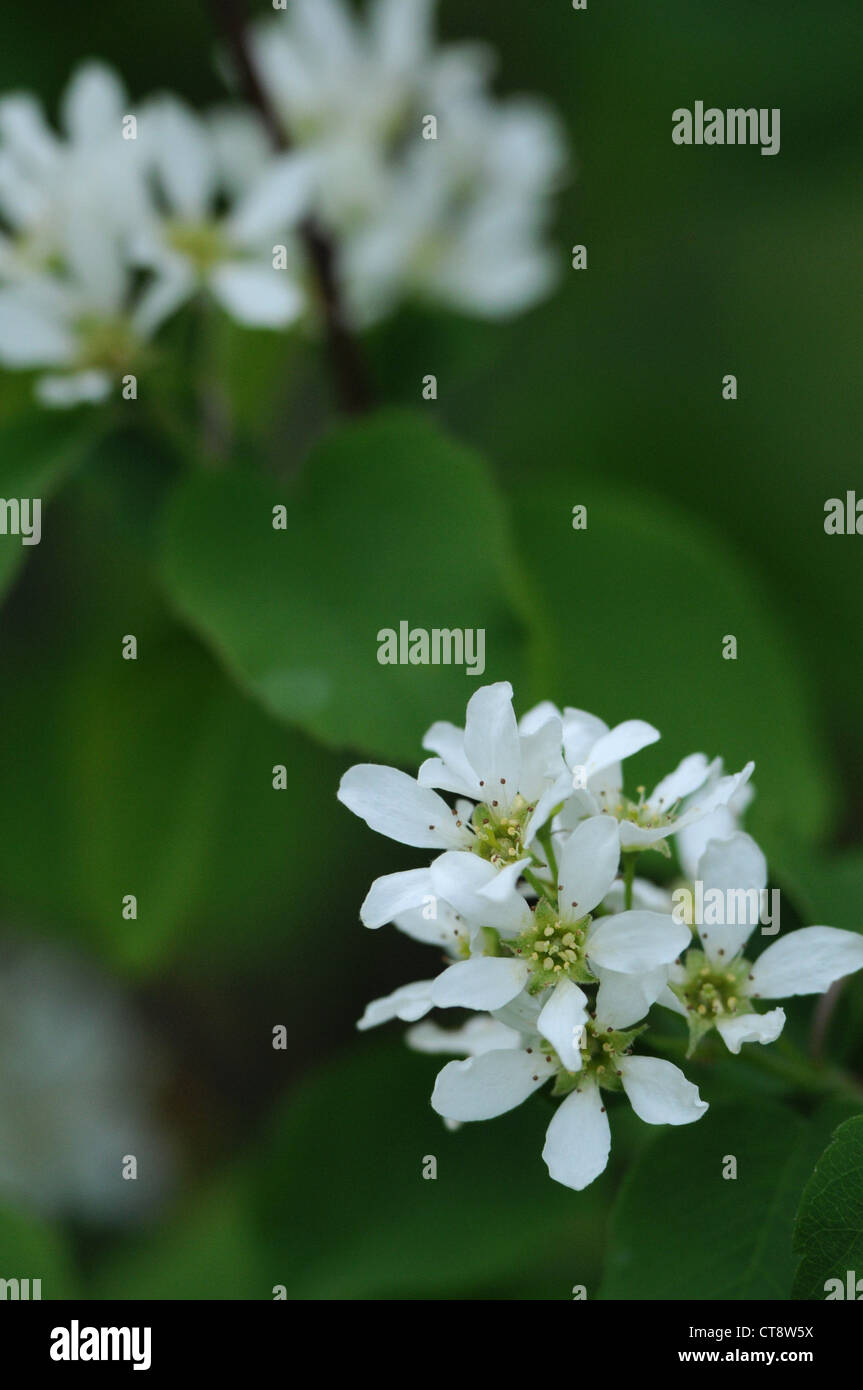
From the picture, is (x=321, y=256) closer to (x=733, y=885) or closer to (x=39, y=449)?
(x=39, y=449)

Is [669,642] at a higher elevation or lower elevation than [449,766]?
higher

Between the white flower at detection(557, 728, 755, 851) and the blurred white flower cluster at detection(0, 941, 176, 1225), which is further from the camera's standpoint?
the blurred white flower cluster at detection(0, 941, 176, 1225)

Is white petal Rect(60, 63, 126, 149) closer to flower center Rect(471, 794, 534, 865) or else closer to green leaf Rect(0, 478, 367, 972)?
green leaf Rect(0, 478, 367, 972)

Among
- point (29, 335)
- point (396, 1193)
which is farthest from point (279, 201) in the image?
point (396, 1193)

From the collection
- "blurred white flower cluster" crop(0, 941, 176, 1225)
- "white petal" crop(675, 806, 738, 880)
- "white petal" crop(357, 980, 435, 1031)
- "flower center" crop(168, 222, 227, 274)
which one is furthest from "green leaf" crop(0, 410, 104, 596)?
"blurred white flower cluster" crop(0, 941, 176, 1225)
